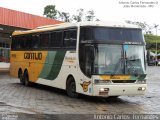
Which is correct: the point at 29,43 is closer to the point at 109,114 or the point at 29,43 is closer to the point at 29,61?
the point at 29,61

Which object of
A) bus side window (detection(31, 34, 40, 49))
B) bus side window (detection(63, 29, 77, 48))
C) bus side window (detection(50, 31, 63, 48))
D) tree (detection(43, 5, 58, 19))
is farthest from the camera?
tree (detection(43, 5, 58, 19))

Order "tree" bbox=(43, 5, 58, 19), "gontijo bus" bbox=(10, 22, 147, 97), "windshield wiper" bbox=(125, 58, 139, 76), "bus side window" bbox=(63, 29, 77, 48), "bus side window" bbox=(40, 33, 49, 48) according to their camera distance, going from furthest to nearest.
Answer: "tree" bbox=(43, 5, 58, 19), "bus side window" bbox=(40, 33, 49, 48), "bus side window" bbox=(63, 29, 77, 48), "windshield wiper" bbox=(125, 58, 139, 76), "gontijo bus" bbox=(10, 22, 147, 97)

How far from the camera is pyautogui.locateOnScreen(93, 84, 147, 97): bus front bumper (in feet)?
52.7

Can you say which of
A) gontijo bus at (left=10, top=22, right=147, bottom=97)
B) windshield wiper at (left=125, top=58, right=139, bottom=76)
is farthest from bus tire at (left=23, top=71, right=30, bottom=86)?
windshield wiper at (left=125, top=58, right=139, bottom=76)

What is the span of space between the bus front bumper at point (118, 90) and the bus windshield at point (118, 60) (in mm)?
514

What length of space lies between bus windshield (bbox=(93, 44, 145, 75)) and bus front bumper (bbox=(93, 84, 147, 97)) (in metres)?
0.51

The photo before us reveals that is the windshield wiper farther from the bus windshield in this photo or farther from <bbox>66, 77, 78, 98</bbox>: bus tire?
<bbox>66, 77, 78, 98</bbox>: bus tire

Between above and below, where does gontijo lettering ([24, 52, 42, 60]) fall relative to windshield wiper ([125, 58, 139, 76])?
above

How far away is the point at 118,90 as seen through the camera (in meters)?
16.3

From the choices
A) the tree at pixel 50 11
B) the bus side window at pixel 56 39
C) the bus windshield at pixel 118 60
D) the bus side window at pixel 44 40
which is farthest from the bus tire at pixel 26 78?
the tree at pixel 50 11

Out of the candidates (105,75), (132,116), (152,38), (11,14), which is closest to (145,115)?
(132,116)

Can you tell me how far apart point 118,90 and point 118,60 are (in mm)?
1114

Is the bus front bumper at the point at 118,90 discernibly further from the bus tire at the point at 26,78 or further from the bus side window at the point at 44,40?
the bus tire at the point at 26,78

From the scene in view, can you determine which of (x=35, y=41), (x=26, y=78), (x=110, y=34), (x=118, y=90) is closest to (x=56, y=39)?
(x=35, y=41)
